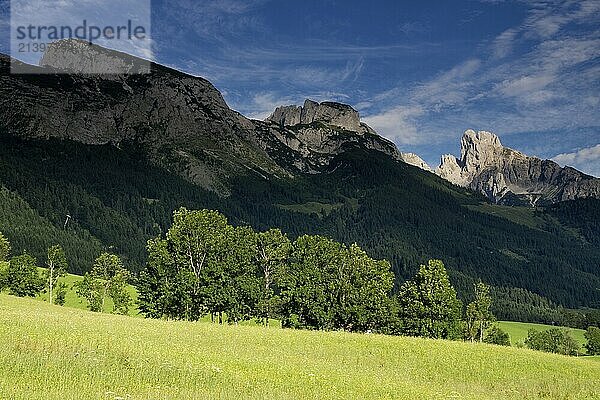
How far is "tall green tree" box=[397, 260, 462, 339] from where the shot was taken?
8481cm

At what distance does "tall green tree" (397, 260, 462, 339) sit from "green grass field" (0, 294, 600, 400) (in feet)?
113

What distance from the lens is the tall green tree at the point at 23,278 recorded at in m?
113

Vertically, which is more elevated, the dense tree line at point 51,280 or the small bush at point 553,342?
the dense tree line at point 51,280

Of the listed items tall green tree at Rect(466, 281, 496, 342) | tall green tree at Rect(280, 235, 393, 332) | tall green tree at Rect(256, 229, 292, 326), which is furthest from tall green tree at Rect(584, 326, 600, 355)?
tall green tree at Rect(256, 229, 292, 326)

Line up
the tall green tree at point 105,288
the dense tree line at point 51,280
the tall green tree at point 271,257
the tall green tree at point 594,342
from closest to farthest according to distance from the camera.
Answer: the tall green tree at point 271,257, the tall green tree at point 105,288, the dense tree line at point 51,280, the tall green tree at point 594,342

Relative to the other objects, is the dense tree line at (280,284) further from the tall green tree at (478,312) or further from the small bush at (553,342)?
the small bush at (553,342)

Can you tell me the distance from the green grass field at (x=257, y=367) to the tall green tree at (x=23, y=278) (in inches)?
3176

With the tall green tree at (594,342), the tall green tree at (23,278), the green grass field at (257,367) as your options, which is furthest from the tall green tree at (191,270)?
the tall green tree at (594,342)

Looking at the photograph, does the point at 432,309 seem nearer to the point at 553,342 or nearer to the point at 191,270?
the point at 191,270

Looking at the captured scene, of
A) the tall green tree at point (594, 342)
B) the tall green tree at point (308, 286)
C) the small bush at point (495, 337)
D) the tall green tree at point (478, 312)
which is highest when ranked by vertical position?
the tall green tree at point (308, 286)

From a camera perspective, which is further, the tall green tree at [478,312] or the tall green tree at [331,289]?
the tall green tree at [478,312]

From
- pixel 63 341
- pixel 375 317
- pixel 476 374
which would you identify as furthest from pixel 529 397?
pixel 375 317

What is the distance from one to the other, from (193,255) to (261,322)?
1536cm

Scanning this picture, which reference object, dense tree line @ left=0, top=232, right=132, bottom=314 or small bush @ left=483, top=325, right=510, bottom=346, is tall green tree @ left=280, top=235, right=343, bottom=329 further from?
small bush @ left=483, top=325, right=510, bottom=346
